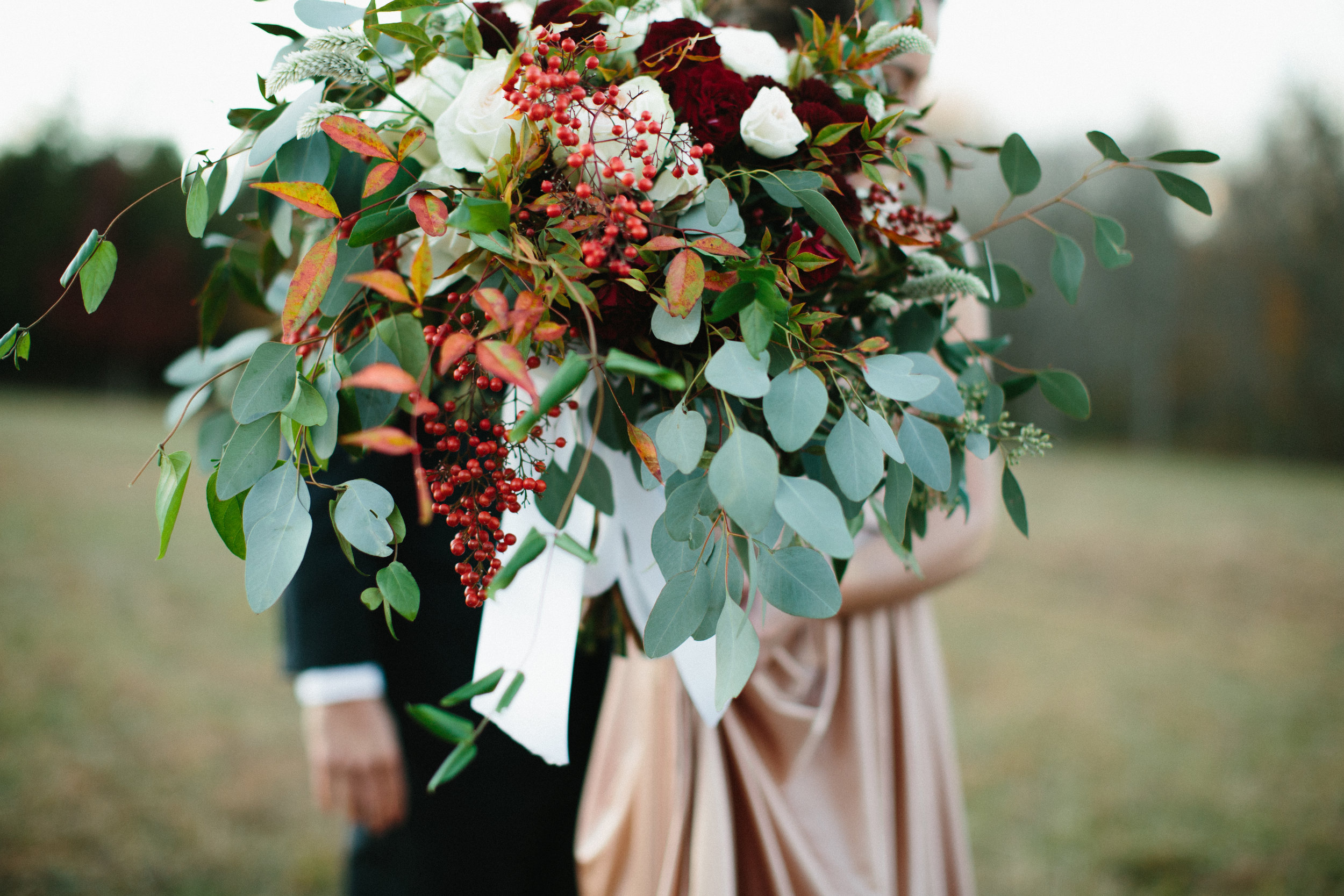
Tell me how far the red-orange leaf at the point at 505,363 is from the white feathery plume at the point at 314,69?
0.36 metres

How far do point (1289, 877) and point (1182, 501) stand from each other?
890 centimetres

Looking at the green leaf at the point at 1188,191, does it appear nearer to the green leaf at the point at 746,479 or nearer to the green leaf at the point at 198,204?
the green leaf at the point at 746,479

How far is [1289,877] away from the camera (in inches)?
106

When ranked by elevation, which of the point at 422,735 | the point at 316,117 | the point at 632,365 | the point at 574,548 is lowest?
the point at 422,735

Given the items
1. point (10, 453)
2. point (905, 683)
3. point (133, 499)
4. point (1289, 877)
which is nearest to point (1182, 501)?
point (1289, 877)

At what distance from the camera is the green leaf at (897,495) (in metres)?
0.76

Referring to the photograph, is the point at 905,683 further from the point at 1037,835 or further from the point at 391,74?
the point at 1037,835

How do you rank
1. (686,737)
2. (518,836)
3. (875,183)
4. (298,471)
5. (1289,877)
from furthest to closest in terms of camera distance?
(1289,877) → (518,836) → (686,737) → (875,183) → (298,471)

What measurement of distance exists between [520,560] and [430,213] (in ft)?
1.03

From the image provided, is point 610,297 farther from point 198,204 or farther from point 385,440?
point 198,204

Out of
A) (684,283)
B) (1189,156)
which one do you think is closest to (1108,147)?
(1189,156)

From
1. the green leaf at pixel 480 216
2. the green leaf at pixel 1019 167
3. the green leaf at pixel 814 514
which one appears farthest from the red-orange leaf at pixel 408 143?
the green leaf at pixel 1019 167

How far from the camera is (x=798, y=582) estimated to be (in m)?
0.67

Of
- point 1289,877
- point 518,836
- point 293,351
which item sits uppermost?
point 293,351
